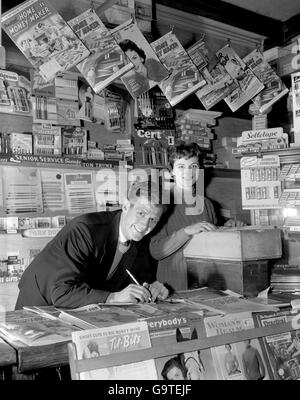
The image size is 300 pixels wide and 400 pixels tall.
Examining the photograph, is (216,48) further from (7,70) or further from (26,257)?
(26,257)

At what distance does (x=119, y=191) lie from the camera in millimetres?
2814

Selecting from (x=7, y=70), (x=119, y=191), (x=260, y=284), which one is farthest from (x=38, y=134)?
(x=260, y=284)

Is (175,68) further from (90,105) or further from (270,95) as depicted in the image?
(270,95)

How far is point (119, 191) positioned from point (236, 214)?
110 centimetres

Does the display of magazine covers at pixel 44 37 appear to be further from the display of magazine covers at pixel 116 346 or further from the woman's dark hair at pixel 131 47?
the display of magazine covers at pixel 116 346

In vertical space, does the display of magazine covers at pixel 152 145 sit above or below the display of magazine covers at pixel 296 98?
below

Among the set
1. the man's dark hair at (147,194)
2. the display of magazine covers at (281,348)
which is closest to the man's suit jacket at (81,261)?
the man's dark hair at (147,194)

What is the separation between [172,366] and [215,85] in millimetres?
2421

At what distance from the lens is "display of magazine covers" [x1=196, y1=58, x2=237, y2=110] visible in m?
3.15

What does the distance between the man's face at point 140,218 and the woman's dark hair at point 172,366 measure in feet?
2.70

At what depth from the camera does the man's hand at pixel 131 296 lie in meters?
1.72

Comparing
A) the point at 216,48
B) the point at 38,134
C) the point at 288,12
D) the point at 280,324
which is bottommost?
the point at 280,324

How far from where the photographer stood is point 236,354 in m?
1.42

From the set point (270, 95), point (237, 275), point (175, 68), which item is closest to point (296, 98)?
point (270, 95)
